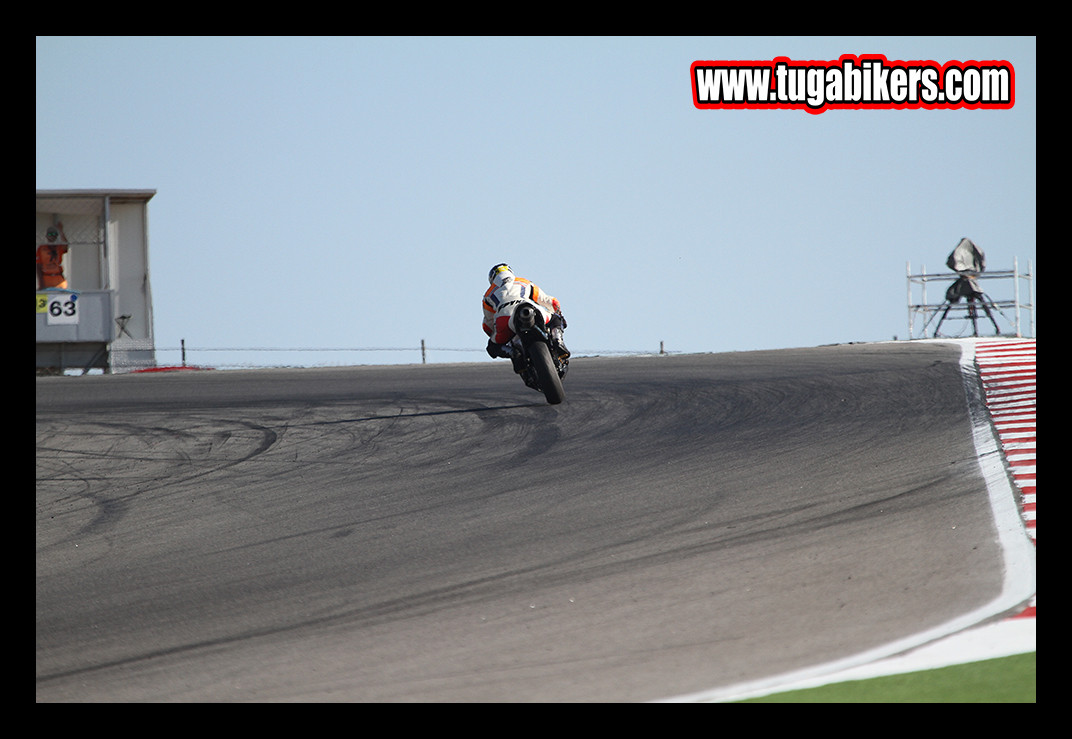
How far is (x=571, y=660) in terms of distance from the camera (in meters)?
4.21

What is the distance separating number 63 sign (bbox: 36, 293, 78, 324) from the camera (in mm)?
23703

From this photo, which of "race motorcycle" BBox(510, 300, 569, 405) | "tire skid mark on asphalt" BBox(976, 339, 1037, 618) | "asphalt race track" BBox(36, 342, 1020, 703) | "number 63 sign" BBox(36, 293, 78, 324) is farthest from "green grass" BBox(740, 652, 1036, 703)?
"number 63 sign" BBox(36, 293, 78, 324)

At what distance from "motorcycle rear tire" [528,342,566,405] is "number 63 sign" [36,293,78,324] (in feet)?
53.9

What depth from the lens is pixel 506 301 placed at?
11.4 m

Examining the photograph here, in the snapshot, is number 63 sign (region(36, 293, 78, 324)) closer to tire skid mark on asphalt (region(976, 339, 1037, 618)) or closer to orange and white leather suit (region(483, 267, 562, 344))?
orange and white leather suit (region(483, 267, 562, 344))

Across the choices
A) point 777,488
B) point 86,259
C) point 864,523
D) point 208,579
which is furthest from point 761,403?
point 86,259

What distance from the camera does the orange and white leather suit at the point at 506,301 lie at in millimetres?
11414

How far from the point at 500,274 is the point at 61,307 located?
1598cm

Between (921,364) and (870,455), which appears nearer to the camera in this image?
(870,455)

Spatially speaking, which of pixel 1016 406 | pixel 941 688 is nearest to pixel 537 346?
pixel 1016 406

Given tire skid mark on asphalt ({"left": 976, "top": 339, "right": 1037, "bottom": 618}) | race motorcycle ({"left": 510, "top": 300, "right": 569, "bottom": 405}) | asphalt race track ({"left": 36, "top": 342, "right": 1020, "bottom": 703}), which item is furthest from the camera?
race motorcycle ({"left": 510, "top": 300, "right": 569, "bottom": 405})

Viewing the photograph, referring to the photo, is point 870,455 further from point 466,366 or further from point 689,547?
point 466,366
